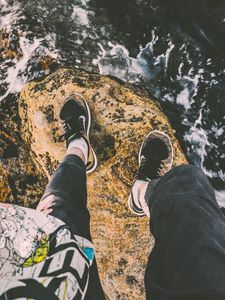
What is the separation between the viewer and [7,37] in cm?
312

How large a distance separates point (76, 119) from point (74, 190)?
0.96 metres

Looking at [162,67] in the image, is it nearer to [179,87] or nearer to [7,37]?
[179,87]

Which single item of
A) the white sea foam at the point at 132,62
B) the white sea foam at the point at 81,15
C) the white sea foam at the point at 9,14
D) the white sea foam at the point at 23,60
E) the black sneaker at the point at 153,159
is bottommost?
the black sneaker at the point at 153,159

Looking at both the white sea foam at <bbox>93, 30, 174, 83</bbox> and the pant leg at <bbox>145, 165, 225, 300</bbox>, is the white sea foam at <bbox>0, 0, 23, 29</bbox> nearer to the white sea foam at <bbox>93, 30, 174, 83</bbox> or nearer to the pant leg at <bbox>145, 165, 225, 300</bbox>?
the white sea foam at <bbox>93, 30, 174, 83</bbox>

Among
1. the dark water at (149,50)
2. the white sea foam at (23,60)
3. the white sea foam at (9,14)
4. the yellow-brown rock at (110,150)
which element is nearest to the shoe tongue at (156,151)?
the yellow-brown rock at (110,150)

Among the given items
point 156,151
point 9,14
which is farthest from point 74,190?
point 9,14

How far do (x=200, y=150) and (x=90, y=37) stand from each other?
Result: 1.66 meters

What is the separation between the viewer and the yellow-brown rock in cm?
281

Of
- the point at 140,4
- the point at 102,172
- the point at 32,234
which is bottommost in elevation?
the point at 102,172

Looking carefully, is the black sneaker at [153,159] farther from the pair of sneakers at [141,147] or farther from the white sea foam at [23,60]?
the white sea foam at [23,60]

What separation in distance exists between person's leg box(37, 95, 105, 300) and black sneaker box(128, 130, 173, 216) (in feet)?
1.45

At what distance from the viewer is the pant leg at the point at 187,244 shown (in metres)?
1.33

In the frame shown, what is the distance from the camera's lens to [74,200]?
196 cm

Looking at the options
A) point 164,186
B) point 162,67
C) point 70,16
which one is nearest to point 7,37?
point 70,16
